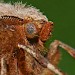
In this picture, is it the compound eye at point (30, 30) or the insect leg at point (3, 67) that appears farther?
the compound eye at point (30, 30)

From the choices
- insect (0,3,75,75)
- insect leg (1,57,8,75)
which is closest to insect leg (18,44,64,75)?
insect (0,3,75,75)

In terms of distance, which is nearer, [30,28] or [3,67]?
[3,67]

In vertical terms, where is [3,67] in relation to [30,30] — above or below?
below

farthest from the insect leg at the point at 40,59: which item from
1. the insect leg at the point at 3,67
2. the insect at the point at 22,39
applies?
the insect leg at the point at 3,67

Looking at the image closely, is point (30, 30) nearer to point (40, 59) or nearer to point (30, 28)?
point (30, 28)

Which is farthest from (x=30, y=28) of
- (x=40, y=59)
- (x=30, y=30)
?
(x=40, y=59)

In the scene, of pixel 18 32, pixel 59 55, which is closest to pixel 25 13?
pixel 18 32

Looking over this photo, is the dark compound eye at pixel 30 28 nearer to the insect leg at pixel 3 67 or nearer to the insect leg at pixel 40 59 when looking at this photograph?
the insect leg at pixel 40 59

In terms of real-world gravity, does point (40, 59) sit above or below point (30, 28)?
below

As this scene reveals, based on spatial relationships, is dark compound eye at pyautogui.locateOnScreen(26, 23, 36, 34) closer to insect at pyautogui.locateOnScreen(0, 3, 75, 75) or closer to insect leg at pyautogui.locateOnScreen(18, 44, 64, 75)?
insect at pyautogui.locateOnScreen(0, 3, 75, 75)
